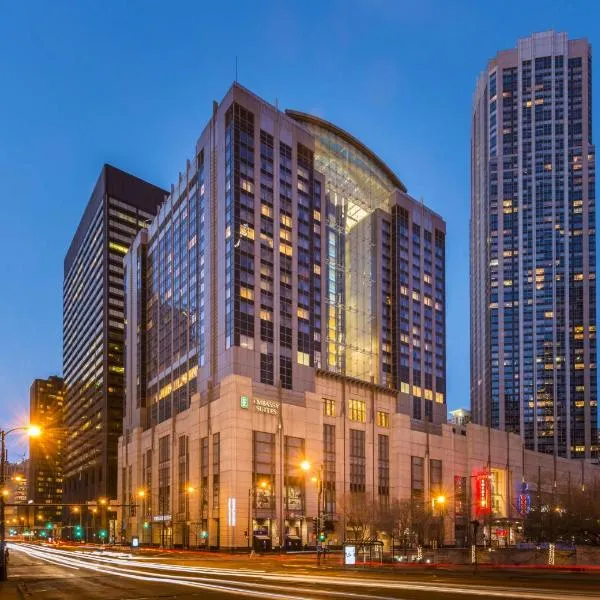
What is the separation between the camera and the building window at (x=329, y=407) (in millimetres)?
129750

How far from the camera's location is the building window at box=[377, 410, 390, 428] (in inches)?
5566

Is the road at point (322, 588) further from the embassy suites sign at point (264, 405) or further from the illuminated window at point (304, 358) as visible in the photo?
the illuminated window at point (304, 358)

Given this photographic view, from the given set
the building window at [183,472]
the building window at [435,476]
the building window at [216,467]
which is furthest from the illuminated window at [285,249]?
the building window at [435,476]

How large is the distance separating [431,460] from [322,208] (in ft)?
186

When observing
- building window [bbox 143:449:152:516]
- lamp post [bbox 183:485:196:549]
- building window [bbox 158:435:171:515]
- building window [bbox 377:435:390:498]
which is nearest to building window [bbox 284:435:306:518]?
lamp post [bbox 183:485:196:549]

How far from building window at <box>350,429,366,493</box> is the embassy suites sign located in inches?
854

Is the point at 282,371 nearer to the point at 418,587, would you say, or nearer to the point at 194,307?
the point at 194,307

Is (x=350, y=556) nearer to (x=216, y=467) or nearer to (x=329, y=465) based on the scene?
(x=216, y=467)

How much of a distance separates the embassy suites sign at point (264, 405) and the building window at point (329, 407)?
46.2 ft

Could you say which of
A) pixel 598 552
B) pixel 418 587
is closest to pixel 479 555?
pixel 598 552

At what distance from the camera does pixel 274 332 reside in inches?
4783

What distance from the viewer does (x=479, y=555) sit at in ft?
193

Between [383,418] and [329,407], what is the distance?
55.1 ft

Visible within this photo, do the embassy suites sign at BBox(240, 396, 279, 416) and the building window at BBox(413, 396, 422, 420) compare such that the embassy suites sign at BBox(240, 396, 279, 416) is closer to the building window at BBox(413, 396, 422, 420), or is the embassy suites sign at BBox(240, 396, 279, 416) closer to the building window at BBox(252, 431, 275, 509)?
the building window at BBox(252, 431, 275, 509)
